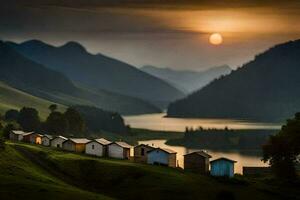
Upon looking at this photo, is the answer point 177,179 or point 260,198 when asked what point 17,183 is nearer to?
point 177,179

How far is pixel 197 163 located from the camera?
13500 cm

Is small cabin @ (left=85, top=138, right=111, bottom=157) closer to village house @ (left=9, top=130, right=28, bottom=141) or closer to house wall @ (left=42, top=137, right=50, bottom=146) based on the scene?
house wall @ (left=42, top=137, right=50, bottom=146)

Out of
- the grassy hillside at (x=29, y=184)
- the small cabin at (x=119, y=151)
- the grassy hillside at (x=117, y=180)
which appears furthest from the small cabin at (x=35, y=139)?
the grassy hillside at (x=29, y=184)

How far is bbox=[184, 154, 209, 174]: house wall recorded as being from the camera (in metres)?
134

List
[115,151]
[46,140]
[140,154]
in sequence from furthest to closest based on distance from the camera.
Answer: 1. [46,140]
2. [140,154]
3. [115,151]

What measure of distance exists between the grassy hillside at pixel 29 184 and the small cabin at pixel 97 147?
31.8 meters

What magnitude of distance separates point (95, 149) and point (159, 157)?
62.1ft

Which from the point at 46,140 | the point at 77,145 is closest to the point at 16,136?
the point at 46,140

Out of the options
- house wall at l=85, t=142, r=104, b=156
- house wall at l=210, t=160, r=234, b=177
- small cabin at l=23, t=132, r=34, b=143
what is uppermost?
small cabin at l=23, t=132, r=34, b=143

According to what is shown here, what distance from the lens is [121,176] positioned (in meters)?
112

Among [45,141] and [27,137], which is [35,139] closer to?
[27,137]

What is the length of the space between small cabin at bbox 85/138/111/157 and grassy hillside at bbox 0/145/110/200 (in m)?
31.8

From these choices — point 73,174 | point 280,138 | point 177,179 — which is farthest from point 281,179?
point 73,174

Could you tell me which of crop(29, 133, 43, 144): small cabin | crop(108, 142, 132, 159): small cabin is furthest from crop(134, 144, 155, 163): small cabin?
crop(29, 133, 43, 144): small cabin
